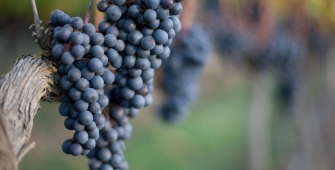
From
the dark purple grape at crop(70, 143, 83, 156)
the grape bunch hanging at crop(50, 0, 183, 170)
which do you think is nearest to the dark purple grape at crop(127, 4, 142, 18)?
the grape bunch hanging at crop(50, 0, 183, 170)

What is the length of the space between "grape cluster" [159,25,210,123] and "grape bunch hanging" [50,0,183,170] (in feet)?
2.13

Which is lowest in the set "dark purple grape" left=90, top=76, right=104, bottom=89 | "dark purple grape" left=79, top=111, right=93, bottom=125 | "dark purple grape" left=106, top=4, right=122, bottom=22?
"dark purple grape" left=79, top=111, right=93, bottom=125

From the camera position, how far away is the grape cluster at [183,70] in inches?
50.9

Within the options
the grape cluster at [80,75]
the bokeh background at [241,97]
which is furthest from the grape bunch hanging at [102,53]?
the bokeh background at [241,97]

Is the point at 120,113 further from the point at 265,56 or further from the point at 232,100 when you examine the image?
the point at 232,100

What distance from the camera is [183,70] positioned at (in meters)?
1.38

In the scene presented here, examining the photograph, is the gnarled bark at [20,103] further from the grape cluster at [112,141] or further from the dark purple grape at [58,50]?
the grape cluster at [112,141]

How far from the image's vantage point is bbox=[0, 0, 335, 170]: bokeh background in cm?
164

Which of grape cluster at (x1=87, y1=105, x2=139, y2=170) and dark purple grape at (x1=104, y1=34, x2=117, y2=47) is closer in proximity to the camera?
dark purple grape at (x1=104, y1=34, x2=117, y2=47)

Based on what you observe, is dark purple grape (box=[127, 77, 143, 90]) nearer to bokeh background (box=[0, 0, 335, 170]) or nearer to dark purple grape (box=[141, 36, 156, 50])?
dark purple grape (box=[141, 36, 156, 50])

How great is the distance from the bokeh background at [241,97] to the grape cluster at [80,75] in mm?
654

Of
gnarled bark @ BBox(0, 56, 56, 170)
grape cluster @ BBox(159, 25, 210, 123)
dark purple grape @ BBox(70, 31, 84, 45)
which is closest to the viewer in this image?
gnarled bark @ BBox(0, 56, 56, 170)

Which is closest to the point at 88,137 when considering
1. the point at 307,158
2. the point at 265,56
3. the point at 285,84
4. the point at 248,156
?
the point at 265,56

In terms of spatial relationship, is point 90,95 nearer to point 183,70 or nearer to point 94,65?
point 94,65
